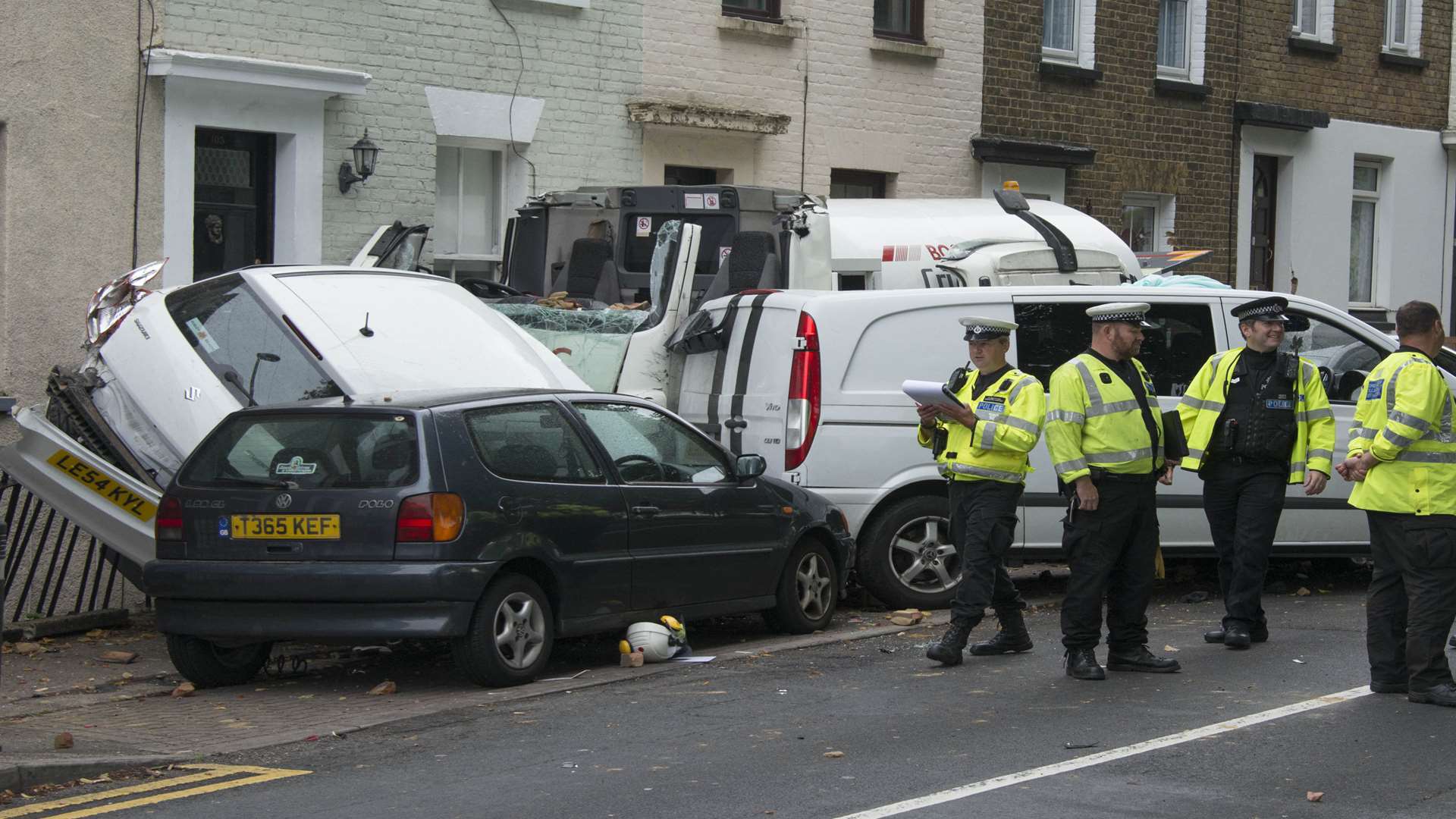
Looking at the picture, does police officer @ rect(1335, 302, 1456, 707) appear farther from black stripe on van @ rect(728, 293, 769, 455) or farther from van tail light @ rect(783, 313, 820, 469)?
black stripe on van @ rect(728, 293, 769, 455)

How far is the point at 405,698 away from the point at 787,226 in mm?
6315

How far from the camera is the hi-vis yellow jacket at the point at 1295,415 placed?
9.72 meters

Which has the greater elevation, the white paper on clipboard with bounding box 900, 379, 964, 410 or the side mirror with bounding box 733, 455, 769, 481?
the white paper on clipboard with bounding box 900, 379, 964, 410

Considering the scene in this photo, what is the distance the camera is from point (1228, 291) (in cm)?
1179

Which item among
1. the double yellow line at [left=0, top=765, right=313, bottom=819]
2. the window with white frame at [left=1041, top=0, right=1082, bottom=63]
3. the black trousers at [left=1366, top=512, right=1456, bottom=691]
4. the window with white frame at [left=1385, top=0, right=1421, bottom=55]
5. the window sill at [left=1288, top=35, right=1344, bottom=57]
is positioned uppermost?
the window with white frame at [left=1385, top=0, right=1421, bottom=55]

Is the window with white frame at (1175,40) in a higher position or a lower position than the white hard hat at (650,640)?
higher

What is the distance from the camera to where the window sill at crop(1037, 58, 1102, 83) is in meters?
21.2

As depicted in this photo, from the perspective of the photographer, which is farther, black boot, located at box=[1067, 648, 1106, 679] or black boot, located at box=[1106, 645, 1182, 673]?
black boot, located at box=[1106, 645, 1182, 673]

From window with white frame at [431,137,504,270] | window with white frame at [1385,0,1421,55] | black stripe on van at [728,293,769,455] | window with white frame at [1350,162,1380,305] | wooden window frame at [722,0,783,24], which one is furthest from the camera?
window with white frame at [1385,0,1421,55]

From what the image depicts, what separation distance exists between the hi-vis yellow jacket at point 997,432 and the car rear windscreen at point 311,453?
2.61 metres

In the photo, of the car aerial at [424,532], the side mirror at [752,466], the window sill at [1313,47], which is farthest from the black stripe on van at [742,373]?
the window sill at [1313,47]

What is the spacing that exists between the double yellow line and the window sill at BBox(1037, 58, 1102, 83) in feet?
52.0

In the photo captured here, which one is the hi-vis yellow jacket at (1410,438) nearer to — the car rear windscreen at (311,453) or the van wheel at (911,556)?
the van wheel at (911,556)

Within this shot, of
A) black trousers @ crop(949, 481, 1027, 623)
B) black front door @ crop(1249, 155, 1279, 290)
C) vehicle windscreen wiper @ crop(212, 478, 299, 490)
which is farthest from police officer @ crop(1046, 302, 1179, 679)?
black front door @ crop(1249, 155, 1279, 290)
